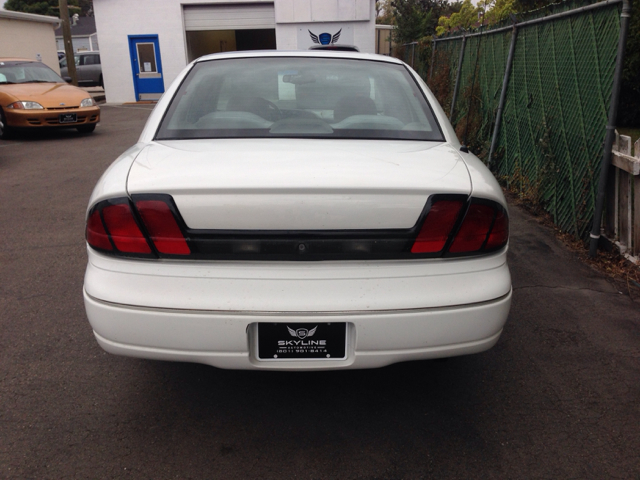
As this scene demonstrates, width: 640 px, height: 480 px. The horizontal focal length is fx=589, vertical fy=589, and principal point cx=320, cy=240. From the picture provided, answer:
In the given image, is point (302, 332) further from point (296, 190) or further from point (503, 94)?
point (503, 94)

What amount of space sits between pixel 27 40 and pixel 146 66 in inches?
177

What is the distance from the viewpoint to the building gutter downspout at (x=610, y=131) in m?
4.26

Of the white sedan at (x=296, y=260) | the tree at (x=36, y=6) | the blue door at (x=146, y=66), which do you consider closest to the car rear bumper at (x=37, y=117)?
the blue door at (x=146, y=66)

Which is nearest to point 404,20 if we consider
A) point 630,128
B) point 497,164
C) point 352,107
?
point 630,128

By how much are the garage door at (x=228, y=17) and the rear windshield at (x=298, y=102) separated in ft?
64.6

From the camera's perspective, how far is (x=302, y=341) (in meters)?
2.24

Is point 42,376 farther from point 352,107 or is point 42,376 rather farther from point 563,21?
point 563,21

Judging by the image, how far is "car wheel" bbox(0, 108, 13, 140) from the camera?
1170cm

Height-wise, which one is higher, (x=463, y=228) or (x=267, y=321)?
(x=463, y=228)

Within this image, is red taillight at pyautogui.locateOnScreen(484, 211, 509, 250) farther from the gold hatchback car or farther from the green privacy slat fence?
the gold hatchback car

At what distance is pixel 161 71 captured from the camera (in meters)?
21.7

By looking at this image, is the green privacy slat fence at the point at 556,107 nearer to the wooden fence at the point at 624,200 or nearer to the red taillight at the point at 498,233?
the wooden fence at the point at 624,200

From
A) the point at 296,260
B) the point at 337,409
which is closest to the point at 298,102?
the point at 296,260

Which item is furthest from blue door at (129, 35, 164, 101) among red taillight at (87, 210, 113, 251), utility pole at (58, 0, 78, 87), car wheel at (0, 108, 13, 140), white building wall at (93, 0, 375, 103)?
red taillight at (87, 210, 113, 251)
